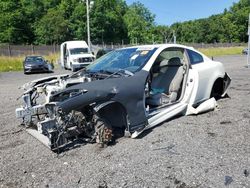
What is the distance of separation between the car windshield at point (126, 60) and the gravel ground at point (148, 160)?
4.11ft

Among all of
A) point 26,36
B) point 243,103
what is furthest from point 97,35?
point 243,103

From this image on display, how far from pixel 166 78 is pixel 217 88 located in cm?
192

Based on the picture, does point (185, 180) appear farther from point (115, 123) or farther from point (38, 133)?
point (38, 133)

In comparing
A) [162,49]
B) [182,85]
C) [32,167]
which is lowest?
[32,167]

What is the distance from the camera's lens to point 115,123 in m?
5.99

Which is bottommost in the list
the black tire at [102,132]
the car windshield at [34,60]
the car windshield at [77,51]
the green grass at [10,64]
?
the green grass at [10,64]

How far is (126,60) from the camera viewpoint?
6742 mm

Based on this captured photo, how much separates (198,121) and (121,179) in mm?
3039

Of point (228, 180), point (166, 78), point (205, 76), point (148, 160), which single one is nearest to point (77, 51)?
point (166, 78)

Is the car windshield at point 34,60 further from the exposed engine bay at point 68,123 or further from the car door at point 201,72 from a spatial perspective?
the exposed engine bay at point 68,123

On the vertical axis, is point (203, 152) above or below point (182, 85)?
below

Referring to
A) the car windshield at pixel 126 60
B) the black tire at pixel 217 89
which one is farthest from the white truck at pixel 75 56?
the car windshield at pixel 126 60

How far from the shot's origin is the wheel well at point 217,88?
852 cm

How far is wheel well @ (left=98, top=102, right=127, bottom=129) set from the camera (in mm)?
5668
